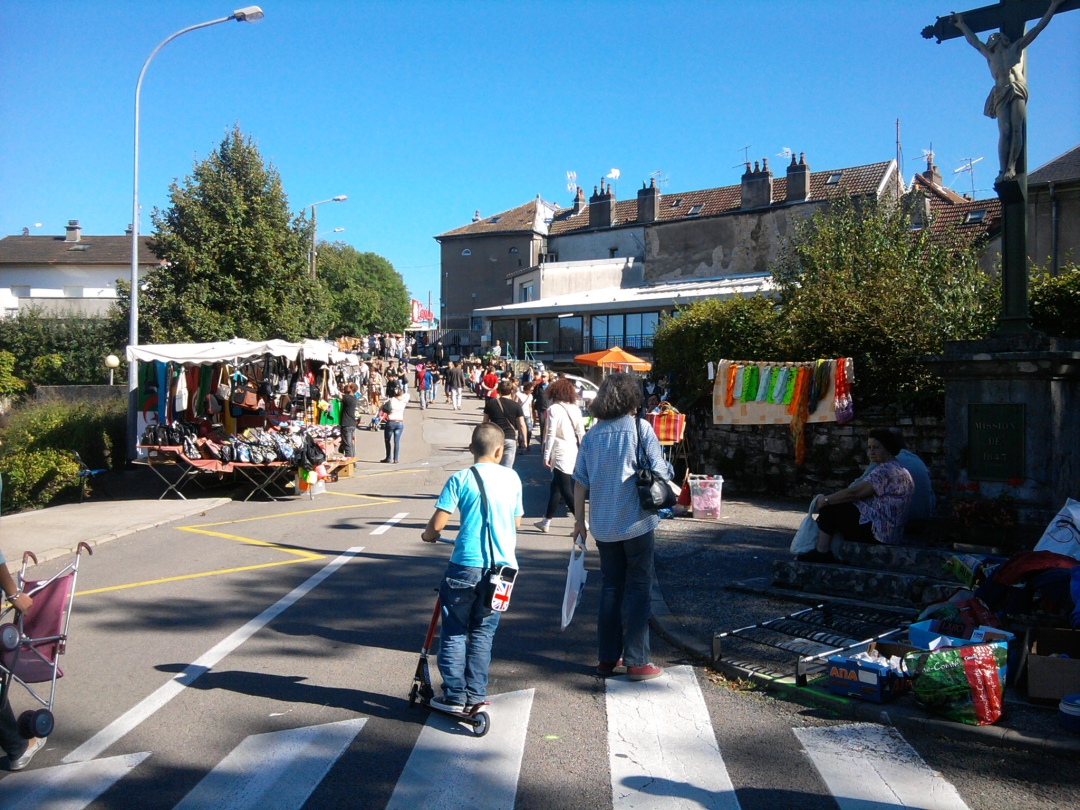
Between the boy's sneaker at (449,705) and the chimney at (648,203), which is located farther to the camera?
the chimney at (648,203)

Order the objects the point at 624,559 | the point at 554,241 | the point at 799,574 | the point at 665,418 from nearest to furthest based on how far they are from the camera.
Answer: the point at 624,559
the point at 799,574
the point at 665,418
the point at 554,241

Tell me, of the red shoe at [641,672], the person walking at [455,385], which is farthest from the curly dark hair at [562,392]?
the person walking at [455,385]

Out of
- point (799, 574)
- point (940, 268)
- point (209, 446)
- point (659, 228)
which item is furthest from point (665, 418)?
point (659, 228)

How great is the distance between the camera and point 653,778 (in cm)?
418

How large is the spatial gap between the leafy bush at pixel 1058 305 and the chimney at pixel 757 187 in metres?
32.8

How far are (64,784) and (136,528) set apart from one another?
8.04m

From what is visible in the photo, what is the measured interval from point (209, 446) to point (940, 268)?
41.4 feet

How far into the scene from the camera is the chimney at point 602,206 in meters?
52.1

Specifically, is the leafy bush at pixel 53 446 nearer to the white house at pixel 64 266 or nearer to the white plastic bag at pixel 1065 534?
the white plastic bag at pixel 1065 534

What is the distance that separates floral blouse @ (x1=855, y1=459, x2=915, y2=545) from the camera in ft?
24.1

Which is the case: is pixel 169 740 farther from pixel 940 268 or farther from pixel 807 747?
pixel 940 268

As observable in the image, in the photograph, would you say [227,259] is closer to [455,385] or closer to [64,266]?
[455,385]

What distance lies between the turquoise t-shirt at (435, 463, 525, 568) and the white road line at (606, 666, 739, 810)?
3.77ft

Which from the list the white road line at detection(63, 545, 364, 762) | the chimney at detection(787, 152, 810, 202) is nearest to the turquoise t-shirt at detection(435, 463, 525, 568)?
the white road line at detection(63, 545, 364, 762)
